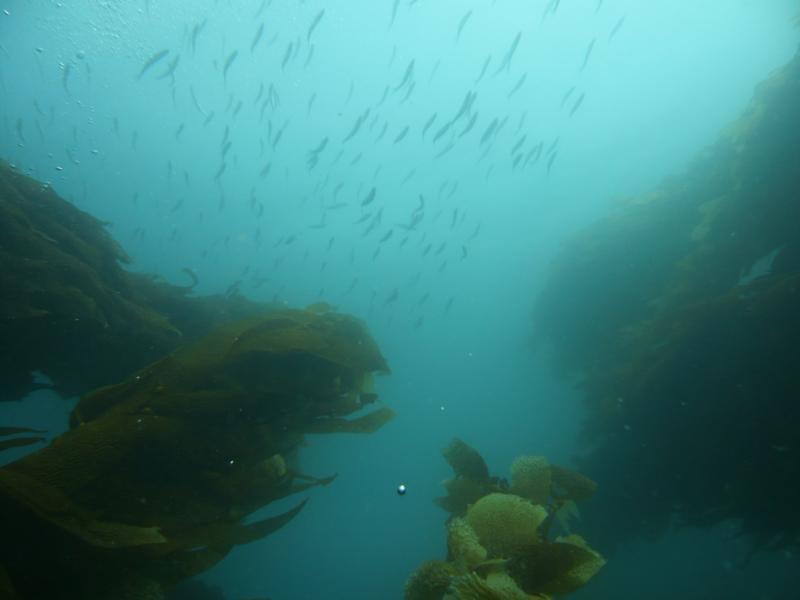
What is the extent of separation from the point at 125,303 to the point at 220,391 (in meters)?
2.24

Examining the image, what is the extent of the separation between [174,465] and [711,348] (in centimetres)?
667

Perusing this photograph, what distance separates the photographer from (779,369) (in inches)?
199

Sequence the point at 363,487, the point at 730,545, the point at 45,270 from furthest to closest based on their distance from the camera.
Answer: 1. the point at 363,487
2. the point at 730,545
3. the point at 45,270

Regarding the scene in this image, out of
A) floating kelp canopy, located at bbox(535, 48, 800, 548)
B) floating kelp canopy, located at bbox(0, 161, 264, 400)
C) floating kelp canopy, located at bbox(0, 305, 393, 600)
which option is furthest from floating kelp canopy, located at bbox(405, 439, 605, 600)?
floating kelp canopy, located at bbox(535, 48, 800, 548)

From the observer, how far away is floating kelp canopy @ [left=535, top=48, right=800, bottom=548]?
5230 mm

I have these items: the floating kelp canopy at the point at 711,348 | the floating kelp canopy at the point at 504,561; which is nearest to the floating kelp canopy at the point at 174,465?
the floating kelp canopy at the point at 504,561

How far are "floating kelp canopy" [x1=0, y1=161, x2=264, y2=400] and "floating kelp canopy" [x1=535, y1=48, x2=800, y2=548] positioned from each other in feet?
23.3

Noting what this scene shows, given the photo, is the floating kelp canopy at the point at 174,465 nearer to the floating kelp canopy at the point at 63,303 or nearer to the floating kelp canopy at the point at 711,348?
the floating kelp canopy at the point at 63,303

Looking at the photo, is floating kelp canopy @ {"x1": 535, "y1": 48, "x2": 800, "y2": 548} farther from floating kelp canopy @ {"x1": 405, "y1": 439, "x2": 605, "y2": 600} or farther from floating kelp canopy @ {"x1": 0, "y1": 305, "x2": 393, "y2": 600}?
floating kelp canopy @ {"x1": 0, "y1": 305, "x2": 393, "y2": 600}

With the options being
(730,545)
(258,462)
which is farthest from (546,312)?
(730,545)

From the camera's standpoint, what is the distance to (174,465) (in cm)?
264

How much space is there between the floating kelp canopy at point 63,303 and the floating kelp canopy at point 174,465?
1124 mm

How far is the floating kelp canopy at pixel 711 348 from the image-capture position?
17.2ft

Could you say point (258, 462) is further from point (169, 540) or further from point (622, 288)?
point (622, 288)
